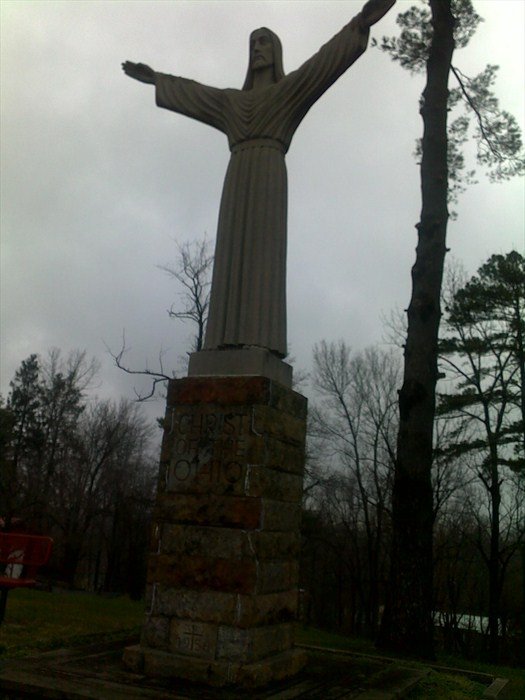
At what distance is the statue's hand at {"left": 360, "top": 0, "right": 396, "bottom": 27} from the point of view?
5.04 m

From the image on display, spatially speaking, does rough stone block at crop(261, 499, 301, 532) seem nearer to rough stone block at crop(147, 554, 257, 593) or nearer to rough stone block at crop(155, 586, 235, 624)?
rough stone block at crop(147, 554, 257, 593)

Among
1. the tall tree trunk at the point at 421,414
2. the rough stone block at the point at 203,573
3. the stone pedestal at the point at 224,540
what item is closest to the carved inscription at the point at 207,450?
the stone pedestal at the point at 224,540

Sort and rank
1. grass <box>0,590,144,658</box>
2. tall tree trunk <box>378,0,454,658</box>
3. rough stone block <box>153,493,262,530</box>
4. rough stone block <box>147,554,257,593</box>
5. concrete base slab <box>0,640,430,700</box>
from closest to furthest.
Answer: concrete base slab <box>0,640,430,700</box> → rough stone block <box>147,554,257,593</box> → rough stone block <box>153,493,262,530</box> → grass <box>0,590,144,658</box> → tall tree trunk <box>378,0,454,658</box>

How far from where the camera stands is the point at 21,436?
34.3 m

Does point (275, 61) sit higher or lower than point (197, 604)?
higher

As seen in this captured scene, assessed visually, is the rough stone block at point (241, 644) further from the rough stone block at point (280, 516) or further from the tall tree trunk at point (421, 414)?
the tall tree trunk at point (421, 414)

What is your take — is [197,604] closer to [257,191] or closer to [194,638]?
[194,638]

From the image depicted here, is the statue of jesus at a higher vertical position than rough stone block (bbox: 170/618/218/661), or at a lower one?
higher

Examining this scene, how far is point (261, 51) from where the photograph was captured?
575cm

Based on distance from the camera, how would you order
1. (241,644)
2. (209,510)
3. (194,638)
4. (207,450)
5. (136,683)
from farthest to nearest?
(207,450)
(209,510)
(194,638)
(241,644)
(136,683)

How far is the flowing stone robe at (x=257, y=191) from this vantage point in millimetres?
4996

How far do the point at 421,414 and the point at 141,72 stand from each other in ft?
19.4

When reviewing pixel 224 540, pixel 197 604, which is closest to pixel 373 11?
pixel 224 540

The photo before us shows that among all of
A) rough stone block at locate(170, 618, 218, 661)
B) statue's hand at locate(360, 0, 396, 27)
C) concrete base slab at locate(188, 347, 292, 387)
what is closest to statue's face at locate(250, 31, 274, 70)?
statue's hand at locate(360, 0, 396, 27)
